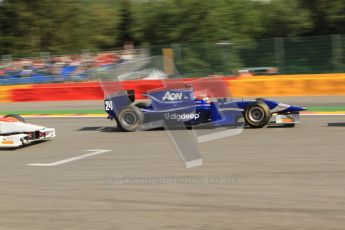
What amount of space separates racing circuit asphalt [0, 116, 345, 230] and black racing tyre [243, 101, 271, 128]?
25cm

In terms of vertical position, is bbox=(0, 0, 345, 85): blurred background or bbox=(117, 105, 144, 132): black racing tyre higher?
bbox=(0, 0, 345, 85): blurred background

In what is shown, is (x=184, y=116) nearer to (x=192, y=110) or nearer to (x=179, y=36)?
(x=192, y=110)

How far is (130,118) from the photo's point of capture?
9969 mm

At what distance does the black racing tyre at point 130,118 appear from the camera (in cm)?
977

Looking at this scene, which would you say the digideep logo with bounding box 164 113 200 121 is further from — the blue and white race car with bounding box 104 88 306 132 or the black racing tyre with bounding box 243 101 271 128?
the black racing tyre with bounding box 243 101 271 128

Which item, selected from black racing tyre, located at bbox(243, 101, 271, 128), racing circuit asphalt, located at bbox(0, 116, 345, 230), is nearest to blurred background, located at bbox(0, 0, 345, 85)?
black racing tyre, located at bbox(243, 101, 271, 128)

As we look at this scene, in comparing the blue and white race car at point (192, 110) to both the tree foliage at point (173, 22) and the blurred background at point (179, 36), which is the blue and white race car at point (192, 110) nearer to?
the blurred background at point (179, 36)

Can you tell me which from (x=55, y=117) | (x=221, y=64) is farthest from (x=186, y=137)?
(x=221, y=64)

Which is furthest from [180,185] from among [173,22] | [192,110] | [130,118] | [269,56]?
[173,22]

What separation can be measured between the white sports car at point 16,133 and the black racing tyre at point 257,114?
3.46m

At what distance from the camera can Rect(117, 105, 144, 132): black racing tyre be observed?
9766 millimetres

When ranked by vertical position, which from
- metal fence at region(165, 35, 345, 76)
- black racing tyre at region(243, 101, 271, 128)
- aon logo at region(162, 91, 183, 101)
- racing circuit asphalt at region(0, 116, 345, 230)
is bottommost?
racing circuit asphalt at region(0, 116, 345, 230)

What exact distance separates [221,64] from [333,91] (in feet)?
14.9

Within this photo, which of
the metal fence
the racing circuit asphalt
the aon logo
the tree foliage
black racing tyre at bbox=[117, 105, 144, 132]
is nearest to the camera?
the racing circuit asphalt
